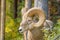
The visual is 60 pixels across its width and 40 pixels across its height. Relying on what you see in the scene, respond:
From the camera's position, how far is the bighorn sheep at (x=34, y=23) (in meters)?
7.38

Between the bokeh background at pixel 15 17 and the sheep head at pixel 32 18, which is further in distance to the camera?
the bokeh background at pixel 15 17

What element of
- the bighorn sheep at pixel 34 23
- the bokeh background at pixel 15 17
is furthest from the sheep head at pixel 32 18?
the bokeh background at pixel 15 17

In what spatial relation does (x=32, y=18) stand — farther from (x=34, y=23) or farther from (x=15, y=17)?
(x=15, y=17)

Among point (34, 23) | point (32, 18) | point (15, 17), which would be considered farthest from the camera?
point (15, 17)

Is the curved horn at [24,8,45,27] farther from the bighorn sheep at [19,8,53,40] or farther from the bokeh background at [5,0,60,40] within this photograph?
the bokeh background at [5,0,60,40]

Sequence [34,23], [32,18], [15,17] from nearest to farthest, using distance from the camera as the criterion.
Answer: [34,23], [32,18], [15,17]

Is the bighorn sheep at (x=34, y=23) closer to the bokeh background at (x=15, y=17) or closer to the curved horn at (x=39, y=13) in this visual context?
the curved horn at (x=39, y=13)

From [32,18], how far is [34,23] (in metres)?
0.19

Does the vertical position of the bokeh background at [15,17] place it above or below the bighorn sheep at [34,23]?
below

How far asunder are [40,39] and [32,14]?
771 millimetres

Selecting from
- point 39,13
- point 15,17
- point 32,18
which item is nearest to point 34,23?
point 32,18

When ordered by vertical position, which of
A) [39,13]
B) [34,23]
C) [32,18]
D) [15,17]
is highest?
[39,13]

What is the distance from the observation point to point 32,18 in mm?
7656

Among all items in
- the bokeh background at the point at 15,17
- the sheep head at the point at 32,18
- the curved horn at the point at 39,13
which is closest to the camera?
the sheep head at the point at 32,18
